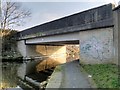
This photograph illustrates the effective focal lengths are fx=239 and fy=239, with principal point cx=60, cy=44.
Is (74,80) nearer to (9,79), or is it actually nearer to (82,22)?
(9,79)

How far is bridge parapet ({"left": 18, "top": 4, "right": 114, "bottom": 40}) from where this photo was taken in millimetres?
17641

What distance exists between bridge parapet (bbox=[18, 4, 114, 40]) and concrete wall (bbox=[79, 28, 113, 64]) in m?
0.53

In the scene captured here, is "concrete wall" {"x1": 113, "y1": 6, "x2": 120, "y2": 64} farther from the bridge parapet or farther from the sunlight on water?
the sunlight on water

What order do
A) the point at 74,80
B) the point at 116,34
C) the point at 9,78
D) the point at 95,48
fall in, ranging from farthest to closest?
the point at 9,78, the point at 95,48, the point at 116,34, the point at 74,80

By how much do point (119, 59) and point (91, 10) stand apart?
19.2ft

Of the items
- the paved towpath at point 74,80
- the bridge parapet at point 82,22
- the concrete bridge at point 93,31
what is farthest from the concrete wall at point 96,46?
the paved towpath at point 74,80

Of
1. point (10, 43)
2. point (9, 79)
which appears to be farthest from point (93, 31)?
point (10, 43)

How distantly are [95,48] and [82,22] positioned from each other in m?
3.28

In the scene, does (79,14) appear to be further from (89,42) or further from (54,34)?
(54,34)

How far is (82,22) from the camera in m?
21.0

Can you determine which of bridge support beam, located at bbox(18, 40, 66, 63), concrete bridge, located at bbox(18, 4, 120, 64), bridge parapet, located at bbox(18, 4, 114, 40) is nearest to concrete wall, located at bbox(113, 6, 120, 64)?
concrete bridge, located at bbox(18, 4, 120, 64)

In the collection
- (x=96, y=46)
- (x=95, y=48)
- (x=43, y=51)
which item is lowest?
(x=43, y=51)

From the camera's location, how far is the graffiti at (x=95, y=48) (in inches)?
691

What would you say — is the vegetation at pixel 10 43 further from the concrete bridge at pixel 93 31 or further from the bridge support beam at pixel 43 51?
the concrete bridge at pixel 93 31
